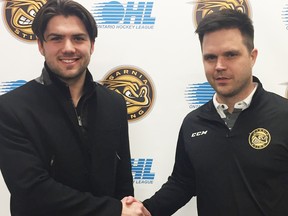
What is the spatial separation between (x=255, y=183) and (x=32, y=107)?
0.96 m

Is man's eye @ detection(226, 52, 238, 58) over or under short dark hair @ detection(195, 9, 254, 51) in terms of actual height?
under

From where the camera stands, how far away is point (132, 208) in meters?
1.42

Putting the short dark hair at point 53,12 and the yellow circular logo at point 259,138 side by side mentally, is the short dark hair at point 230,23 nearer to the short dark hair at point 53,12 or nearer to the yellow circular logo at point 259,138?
the yellow circular logo at point 259,138

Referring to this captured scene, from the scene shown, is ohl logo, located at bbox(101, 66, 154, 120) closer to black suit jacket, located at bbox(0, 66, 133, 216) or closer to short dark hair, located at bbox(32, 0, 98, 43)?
black suit jacket, located at bbox(0, 66, 133, 216)

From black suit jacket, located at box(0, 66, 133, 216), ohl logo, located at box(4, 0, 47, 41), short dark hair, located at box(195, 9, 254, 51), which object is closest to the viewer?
black suit jacket, located at box(0, 66, 133, 216)

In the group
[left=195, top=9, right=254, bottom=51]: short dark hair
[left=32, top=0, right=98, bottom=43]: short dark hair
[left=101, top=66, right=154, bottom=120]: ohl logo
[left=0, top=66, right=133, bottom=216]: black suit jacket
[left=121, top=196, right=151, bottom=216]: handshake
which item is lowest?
[left=121, top=196, right=151, bottom=216]: handshake

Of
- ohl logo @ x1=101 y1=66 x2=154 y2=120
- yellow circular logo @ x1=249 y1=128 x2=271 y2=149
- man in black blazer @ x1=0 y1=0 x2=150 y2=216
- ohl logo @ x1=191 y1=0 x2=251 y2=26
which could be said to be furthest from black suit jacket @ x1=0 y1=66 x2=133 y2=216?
ohl logo @ x1=191 y1=0 x2=251 y2=26

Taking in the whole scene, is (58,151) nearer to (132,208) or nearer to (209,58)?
(132,208)

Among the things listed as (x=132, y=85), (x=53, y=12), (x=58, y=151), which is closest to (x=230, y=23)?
(x=132, y=85)

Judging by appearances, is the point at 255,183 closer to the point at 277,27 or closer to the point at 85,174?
the point at 85,174

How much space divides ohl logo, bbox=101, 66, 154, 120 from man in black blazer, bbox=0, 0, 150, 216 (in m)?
0.25

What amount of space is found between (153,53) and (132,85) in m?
0.21

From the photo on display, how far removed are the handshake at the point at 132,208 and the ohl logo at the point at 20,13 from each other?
105 centimetres

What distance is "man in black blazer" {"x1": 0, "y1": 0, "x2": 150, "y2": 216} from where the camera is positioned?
1.24 meters
